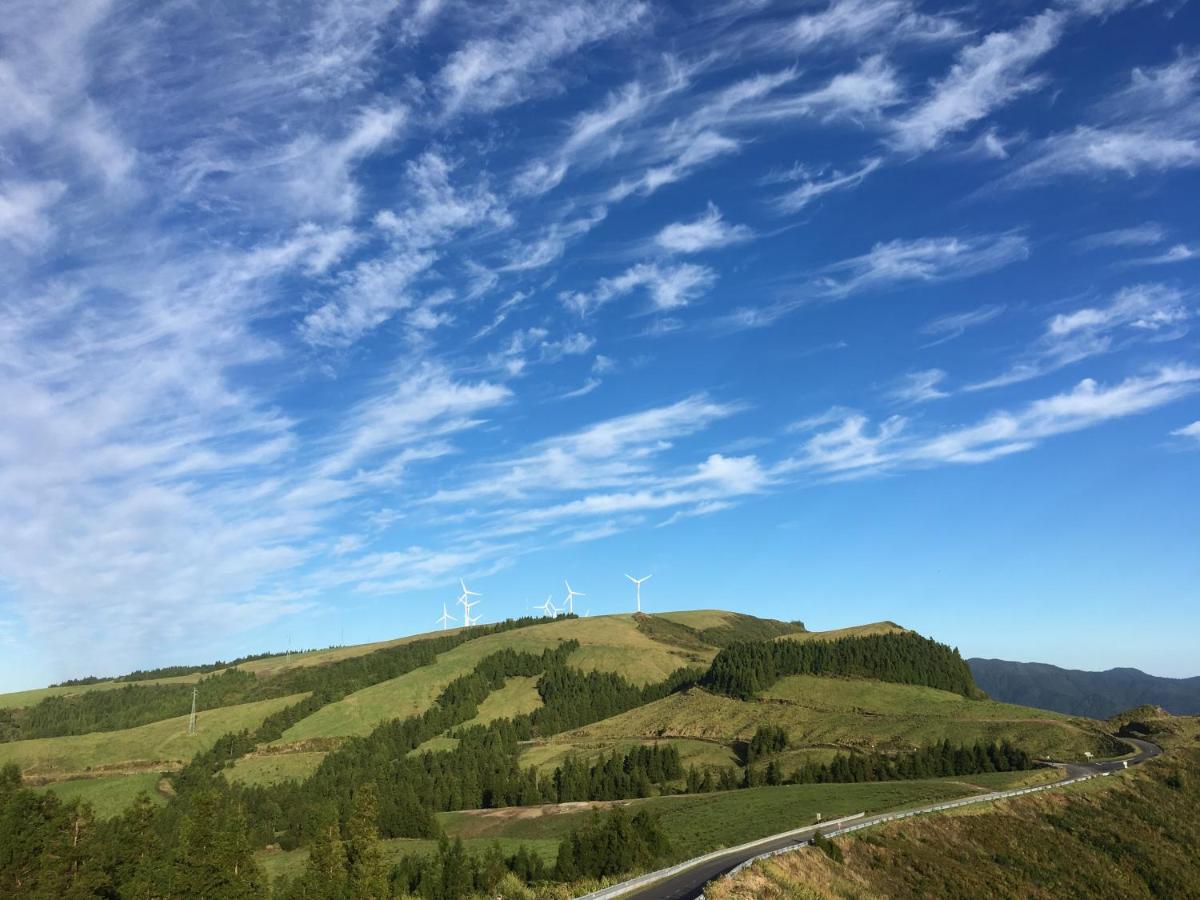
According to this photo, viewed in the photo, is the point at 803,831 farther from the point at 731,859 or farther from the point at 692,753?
the point at 692,753

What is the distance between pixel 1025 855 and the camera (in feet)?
250

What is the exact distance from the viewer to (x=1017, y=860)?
74938 millimetres

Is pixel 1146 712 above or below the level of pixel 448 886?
above

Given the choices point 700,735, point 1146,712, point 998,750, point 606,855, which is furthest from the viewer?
point 700,735

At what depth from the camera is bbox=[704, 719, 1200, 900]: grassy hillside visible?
196ft

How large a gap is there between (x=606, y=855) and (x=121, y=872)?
226 ft

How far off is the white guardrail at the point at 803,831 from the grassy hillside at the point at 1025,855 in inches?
68.2

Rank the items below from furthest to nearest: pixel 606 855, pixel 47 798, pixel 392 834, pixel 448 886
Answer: pixel 392 834, pixel 47 798, pixel 448 886, pixel 606 855

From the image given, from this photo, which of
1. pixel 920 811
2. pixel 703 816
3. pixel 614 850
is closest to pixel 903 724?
pixel 703 816

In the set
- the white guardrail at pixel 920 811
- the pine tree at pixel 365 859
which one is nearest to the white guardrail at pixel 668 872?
the white guardrail at pixel 920 811

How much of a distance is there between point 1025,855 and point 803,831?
19.5 m

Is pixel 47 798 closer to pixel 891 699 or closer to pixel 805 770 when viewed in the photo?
pixel 805 770

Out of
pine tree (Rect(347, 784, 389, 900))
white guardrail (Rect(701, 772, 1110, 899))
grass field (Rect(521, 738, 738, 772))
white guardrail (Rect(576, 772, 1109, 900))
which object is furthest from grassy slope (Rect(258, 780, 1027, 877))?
grass field (Rect(521, 738, 738, 772))

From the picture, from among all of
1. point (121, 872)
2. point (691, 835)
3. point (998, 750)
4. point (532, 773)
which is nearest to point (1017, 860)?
point (691, 835)
